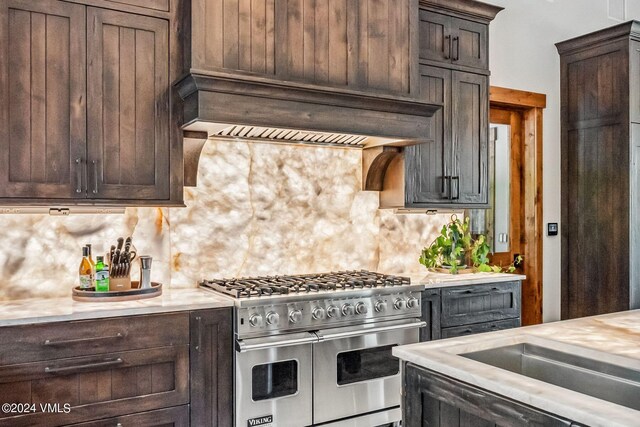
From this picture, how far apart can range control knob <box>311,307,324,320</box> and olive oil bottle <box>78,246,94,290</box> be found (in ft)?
3.81

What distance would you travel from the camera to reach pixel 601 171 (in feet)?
14.3

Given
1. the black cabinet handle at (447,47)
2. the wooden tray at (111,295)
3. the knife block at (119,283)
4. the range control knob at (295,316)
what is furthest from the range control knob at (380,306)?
the black cabinet handle at (447,47)

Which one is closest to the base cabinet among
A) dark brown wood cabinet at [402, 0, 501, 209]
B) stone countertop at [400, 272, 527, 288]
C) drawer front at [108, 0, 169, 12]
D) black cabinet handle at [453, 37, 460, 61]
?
stone countertop at [400, 272, 527, 288]

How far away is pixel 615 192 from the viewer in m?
4.23

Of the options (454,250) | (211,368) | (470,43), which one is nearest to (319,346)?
(211,368)

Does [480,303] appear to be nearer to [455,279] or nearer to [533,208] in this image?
[455,279]

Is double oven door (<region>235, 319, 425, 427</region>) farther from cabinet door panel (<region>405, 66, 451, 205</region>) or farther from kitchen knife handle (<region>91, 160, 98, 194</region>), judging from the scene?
kitchen knife handle (<region>91, 160, 98, 194</region>)

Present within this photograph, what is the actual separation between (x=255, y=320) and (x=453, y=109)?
6.84ft

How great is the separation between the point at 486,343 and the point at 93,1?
2366 millimetres

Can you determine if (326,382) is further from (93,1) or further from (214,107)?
(93,1)

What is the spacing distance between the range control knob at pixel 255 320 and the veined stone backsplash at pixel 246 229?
67 cm

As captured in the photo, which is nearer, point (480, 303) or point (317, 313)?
point (317, 313)

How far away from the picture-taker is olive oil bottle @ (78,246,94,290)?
8.95 ft

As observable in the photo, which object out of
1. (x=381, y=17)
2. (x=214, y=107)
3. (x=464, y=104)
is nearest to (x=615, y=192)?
(x=464, y=104)
